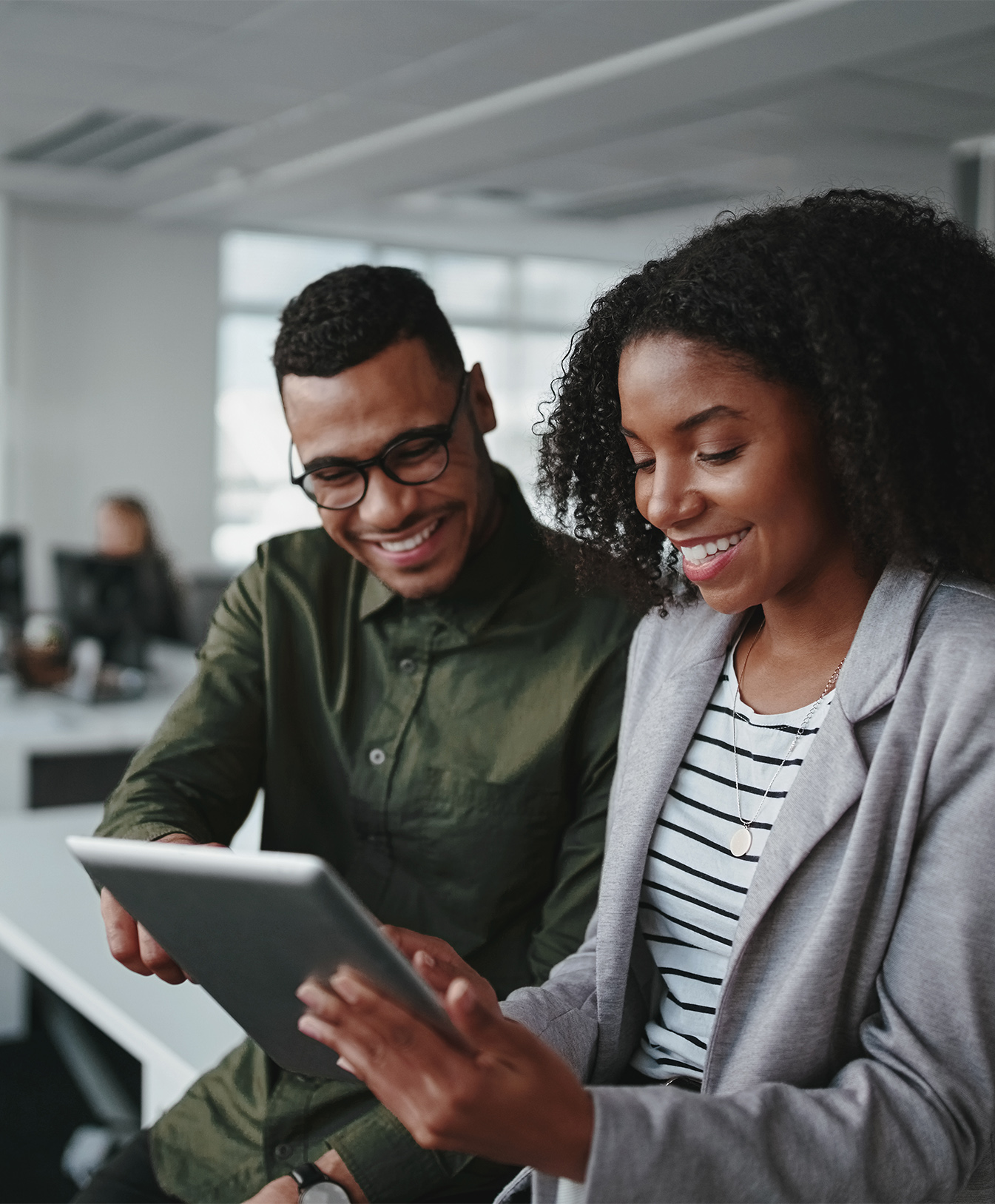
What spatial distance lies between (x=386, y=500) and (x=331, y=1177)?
76 centimetres

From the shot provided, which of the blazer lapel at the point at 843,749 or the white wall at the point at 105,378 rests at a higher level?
the white wall at the point at 105,378

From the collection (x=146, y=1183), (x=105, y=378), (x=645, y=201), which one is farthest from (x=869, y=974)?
(x=105, y=378)

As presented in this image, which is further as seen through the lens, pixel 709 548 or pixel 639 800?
pixel 639 800

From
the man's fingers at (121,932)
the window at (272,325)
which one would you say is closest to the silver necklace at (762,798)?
the man's fingers at (121,932)

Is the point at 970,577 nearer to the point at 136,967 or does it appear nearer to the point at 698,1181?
the point at 698,1181

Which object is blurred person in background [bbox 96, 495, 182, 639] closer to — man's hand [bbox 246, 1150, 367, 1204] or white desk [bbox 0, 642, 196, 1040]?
white desk [bbox 0, 642, 196, 1040]

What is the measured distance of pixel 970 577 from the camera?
1.18 metres

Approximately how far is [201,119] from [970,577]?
615 cm

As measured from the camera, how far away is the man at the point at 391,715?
1578 mm

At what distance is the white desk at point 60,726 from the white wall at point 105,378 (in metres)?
4.92

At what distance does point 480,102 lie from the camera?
626 cm

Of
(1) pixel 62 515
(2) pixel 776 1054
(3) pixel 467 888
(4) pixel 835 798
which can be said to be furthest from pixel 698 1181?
(1) pixel 62 515

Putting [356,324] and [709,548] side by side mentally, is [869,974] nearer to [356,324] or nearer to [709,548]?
[709,548]

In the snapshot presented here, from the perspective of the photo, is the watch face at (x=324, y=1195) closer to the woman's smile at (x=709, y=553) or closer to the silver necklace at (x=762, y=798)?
the silver necklace at (x=762, y=798)
